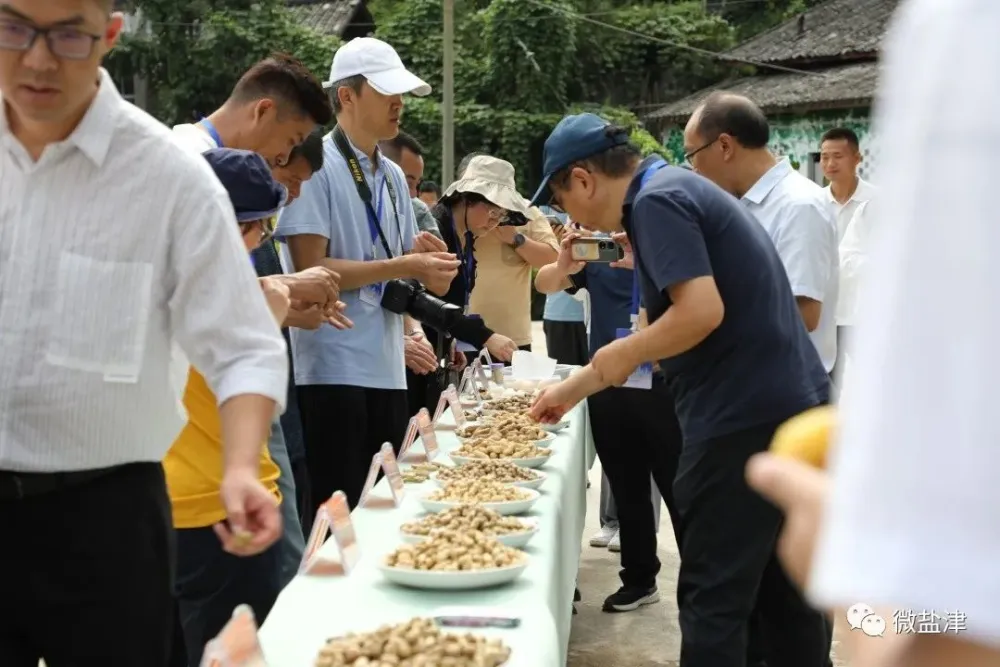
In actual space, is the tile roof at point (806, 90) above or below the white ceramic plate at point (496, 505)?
above

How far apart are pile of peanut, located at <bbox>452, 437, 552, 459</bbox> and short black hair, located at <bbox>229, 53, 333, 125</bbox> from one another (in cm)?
98

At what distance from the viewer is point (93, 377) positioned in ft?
4.66

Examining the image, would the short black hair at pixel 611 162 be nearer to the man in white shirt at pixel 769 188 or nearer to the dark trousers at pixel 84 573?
the man in white shirt at pixel 769 188

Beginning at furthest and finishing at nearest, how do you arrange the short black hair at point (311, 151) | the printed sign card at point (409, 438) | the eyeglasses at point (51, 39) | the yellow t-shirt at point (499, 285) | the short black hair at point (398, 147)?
the short black hair at point (398, 147), the yellow t-shirt at point (499, 285), the printed sign card at point (409, 438), the short black hair at point (311, 151), the eyeglasses at point (51, 39)

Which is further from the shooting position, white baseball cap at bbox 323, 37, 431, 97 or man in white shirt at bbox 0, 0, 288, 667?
white baseball cap at bbox 323, 37, 431, 97

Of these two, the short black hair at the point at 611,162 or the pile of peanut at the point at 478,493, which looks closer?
the pile of peanut at the point at 478,493

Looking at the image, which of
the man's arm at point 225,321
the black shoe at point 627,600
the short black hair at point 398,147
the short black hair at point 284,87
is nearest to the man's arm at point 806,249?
the black shoe at point 627,600

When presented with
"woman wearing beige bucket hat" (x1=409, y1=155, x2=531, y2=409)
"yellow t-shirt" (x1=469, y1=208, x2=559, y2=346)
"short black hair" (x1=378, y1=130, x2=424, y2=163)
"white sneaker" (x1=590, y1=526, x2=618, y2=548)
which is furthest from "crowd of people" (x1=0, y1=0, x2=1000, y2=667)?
"short black hair" (x1=378, y1=130, x2=424, y2=163)

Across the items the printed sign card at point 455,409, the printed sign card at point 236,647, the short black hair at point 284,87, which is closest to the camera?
the printed sign card at point 236,647

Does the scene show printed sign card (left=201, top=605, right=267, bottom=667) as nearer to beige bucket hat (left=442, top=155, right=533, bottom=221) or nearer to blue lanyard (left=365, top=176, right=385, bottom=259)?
blue lanyard (left=365, top=176, right=385, bottom=259)

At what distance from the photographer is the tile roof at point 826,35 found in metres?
15.0

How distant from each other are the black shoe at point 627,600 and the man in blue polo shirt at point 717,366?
1621mm

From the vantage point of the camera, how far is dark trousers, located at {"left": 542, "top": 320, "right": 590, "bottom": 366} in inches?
221

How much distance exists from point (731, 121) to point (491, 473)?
4.39 ft
